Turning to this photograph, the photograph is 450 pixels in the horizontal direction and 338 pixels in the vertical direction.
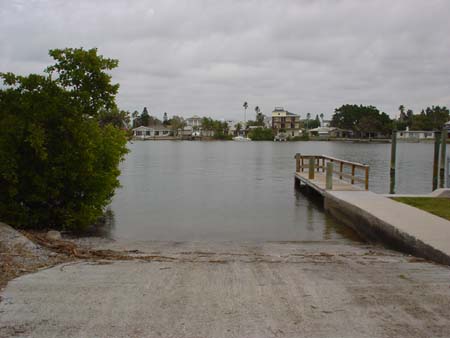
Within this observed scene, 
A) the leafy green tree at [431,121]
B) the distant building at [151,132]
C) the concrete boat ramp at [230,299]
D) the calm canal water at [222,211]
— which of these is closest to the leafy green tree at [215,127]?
the distant building at [151,132]

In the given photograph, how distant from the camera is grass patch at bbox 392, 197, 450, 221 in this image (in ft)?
38.6

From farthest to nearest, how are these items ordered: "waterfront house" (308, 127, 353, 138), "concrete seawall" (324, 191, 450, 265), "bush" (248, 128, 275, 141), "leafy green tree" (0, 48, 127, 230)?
"waterfront house" (308, 127, 353, 138), "bush" (248, 128, 275, 141), "leafy green tree" (0, 48, 127, 230), "concrete seawall" (324, 191, 450, 265)

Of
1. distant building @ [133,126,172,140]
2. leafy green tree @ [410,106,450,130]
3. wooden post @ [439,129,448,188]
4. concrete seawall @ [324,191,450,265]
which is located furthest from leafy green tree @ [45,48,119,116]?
distant building @ [133,126,172,140]

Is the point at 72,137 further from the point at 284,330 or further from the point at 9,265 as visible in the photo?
the point at 284,330

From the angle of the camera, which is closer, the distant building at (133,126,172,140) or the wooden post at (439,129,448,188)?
the wooden post at (439,129,448,188)

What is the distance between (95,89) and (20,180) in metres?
2.82

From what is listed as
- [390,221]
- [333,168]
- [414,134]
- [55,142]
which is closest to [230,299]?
[390,221]

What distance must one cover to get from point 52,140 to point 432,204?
10.2 metres

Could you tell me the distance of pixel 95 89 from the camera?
11.8m

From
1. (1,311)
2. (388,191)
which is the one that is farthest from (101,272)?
(388,191)

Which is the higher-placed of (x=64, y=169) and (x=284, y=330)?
(x=64, y=169)

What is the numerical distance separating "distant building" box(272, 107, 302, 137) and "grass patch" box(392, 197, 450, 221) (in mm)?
154681

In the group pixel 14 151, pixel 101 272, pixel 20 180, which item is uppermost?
pixel 14 151

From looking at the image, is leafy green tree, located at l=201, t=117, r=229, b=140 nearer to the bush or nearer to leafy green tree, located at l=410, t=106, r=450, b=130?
the bush
